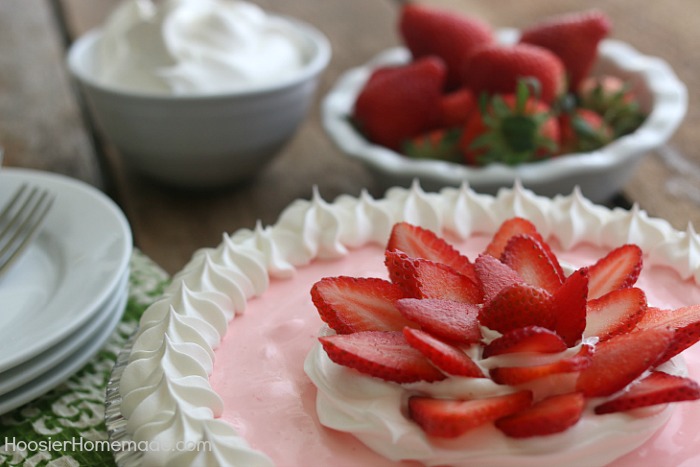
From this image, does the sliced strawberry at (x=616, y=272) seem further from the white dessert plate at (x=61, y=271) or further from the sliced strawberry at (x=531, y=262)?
the white dessert plate at (x=61, y=271)

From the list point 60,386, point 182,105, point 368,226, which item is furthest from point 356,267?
point 182,105

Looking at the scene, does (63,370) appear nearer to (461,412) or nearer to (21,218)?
(21,218)

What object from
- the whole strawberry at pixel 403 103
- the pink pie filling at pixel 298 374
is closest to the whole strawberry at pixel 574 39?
the whole strawberry at pixel 403 103

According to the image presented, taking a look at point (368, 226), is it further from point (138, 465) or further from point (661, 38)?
point (661, 38)

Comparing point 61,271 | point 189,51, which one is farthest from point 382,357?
point 189,51

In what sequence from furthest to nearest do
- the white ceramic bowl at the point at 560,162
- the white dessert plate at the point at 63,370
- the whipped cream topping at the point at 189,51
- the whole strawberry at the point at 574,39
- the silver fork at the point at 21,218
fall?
1. the whole strawberry at the point at 574,39
2. the whipped cream topping at the point at 189,51
3. the white ceramic bowl at the point at 560,162
4. the silver fork at the point at 21,218
5. the white dessert plate at the point at 63,370
